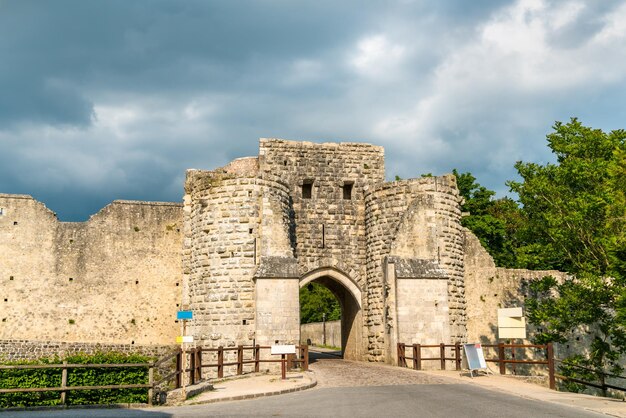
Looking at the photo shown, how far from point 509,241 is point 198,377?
2549 cm

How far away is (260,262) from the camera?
20844 mm

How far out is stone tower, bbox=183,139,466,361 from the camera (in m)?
20.5

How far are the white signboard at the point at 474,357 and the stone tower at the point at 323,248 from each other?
3.41m

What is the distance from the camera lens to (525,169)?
77.3 ft

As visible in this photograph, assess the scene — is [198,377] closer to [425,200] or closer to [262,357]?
[262,357]

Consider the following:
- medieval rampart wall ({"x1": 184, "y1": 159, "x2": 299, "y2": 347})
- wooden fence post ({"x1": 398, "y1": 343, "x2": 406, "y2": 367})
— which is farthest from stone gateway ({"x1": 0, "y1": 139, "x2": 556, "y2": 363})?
wooden fence post ({"x1": 398, "y1": 343, "x2": 406, "y2": 367})

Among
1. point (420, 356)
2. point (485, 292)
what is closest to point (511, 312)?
point (420, 356)

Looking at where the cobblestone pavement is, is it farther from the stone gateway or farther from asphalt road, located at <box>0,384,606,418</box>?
asphalt road, located at <box>0,384,606,418</box>

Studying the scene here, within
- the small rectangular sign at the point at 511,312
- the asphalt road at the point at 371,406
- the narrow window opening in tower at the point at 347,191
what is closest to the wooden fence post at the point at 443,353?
the small rectangular sign at the point at 511,312

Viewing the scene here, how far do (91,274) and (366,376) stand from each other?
39.0 feet

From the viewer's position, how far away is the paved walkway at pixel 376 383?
13254 millimetres

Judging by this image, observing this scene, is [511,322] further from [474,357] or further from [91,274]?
[91,274]

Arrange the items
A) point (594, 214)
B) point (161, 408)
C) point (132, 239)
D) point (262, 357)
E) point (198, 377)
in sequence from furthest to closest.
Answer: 1. point (132, 239)
2. point (594, 214)
3. point (262, 357)
4. point (198, 377)
5. point (161, 408)

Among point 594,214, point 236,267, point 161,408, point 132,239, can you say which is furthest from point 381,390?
point 132,239
